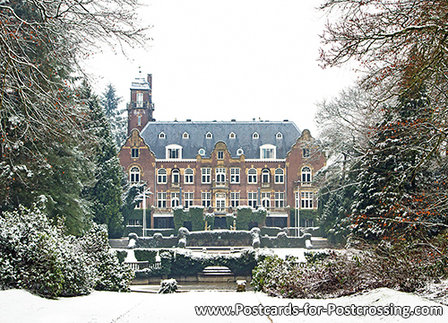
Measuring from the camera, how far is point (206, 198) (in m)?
55.1

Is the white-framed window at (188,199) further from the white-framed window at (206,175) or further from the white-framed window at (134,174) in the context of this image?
the white-framed window at (134,174)

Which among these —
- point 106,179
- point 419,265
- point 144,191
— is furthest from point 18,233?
point 144,191

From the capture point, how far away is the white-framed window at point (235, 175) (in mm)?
55031

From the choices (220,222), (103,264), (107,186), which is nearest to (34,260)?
(103,264)

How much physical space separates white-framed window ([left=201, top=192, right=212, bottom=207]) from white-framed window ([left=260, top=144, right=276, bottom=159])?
723 cm

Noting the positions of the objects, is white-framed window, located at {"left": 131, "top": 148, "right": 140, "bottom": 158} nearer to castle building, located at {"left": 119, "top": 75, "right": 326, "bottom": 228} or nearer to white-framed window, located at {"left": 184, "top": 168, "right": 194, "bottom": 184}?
castle building, located at {"left": 119, "top": 75, "right": 326, "bottom": 228}

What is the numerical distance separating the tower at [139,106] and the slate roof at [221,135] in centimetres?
317

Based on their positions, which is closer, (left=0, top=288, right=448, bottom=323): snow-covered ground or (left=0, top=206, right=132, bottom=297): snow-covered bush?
(left=0, top=288, right=448, bottom=323): snow-covered ground

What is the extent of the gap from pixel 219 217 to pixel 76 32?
45212mm

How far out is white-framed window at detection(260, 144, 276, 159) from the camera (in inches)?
2186

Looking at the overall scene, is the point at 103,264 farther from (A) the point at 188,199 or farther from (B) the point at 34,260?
(A) the point at 188,199

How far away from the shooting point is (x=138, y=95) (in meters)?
61.8

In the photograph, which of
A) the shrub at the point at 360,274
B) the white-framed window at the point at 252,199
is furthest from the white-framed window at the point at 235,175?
the shrub at the point at 360,274

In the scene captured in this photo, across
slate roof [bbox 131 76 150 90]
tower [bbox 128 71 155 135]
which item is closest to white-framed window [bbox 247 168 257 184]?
tower [bbox 128 71 155 135]
